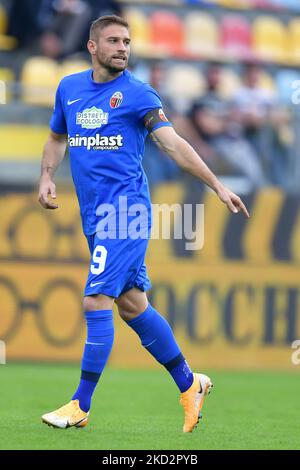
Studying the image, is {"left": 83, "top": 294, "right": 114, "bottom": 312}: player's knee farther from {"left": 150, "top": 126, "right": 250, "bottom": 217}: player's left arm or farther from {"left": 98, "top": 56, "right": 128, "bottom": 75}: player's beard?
{"left": 98, "top": 56, "right": 128, "bottom": 75}: player's beard

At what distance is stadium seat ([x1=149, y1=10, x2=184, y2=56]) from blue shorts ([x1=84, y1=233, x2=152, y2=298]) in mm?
12122

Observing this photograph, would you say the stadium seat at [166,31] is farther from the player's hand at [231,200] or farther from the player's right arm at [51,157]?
the player's hand at [231,200]

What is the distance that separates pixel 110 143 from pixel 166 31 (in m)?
12.5

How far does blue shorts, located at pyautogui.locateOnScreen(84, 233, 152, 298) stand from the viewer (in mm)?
5770

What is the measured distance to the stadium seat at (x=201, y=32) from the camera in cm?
1814

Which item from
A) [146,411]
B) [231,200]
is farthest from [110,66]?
[146,411]

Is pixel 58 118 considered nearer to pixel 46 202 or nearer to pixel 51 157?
pixel 51 157

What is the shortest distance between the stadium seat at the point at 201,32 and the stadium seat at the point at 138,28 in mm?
804

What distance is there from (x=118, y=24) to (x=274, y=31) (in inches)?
528

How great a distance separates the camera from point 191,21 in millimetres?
18266

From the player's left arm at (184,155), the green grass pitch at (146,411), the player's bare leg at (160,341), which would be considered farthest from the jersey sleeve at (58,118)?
the green grass pitch at (146,411)

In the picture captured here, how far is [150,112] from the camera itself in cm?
587
